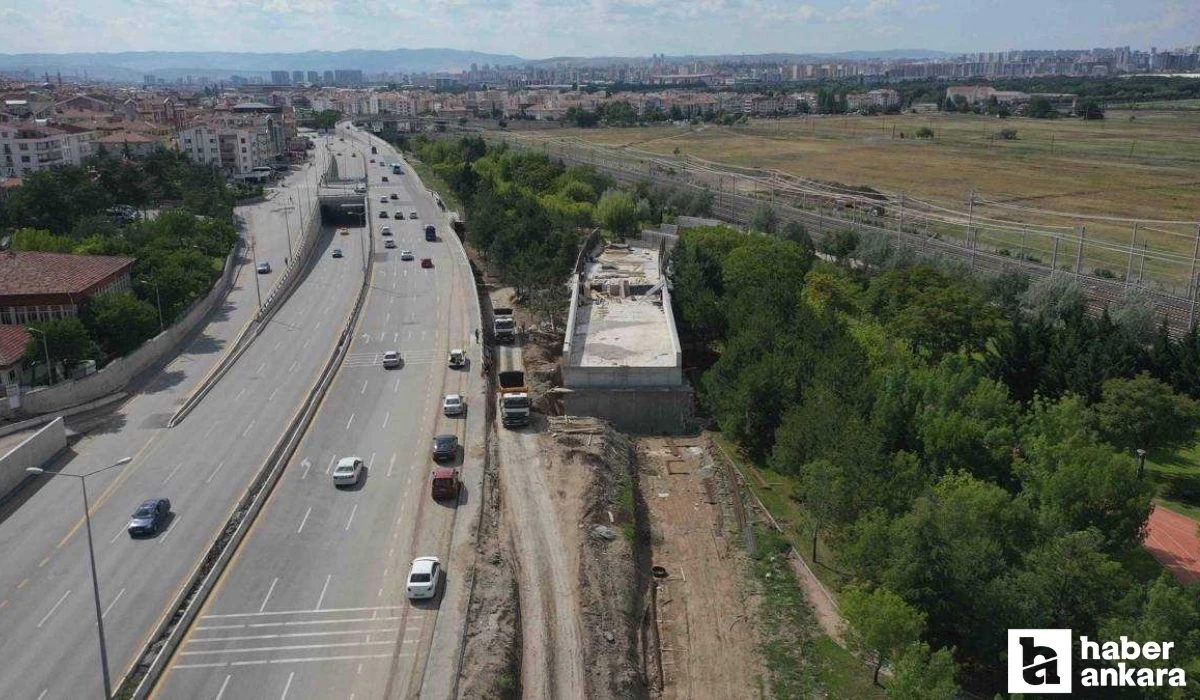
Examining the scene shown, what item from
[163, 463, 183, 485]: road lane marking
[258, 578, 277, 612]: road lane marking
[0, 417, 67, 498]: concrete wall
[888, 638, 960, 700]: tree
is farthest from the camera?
[163, 463, 183, 485]: road lane marking

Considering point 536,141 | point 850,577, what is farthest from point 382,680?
point 536,141

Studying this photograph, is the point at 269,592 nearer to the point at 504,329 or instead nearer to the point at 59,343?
the point at 59,343

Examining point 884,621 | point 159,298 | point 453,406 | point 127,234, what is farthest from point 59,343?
point 884,621

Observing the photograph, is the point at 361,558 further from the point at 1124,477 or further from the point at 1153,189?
the point at 1153,189

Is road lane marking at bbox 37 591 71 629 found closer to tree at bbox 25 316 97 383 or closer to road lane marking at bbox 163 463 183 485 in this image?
road lane marking at bbox 163 463 183 485

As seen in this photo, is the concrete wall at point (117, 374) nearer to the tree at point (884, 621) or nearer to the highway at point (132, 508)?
the highway at point (132, 508)

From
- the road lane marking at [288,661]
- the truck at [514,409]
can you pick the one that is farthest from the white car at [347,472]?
the road lane marking at [288,661]

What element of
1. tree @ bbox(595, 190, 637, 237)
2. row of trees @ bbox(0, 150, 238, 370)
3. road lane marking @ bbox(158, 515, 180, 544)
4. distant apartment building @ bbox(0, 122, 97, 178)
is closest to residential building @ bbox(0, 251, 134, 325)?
row of trees @ bbox(0, 150, 238, 370)
